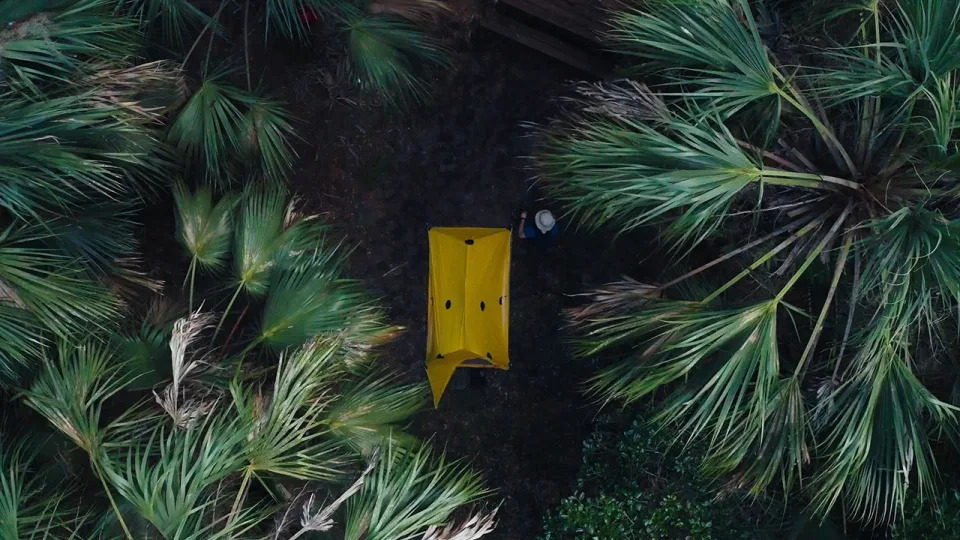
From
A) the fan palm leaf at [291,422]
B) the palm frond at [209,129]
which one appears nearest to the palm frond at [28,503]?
the fan palm leaf at [291,422]

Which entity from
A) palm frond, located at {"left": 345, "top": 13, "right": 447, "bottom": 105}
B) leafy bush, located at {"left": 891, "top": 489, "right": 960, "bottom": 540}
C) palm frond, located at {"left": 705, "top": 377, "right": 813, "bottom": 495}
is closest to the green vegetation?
palm frond, located at {"left": 345, "top": 13, "right": 447, "bottom": 105}

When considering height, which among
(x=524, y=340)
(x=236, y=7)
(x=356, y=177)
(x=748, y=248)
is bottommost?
(x=524, y=340)

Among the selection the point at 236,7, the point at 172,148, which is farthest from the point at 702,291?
the point at 236,7

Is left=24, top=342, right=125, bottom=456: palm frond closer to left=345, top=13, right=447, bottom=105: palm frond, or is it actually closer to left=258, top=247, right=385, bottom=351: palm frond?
left=258, top=247, right=385, bottom=351: palm frond

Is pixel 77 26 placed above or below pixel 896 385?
above

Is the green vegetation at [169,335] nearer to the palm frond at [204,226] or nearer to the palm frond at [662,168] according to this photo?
the palm frond at [204,226]

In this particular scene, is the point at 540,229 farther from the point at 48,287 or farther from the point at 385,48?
the point at 48,287

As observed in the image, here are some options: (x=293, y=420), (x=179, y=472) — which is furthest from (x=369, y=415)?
(x=179, y=472)

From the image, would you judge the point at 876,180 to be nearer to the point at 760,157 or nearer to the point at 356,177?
the point at 760,157
